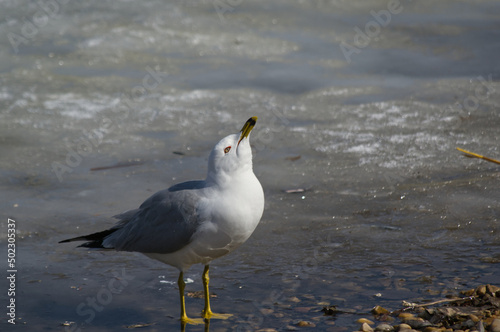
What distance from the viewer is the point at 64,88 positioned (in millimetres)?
9125

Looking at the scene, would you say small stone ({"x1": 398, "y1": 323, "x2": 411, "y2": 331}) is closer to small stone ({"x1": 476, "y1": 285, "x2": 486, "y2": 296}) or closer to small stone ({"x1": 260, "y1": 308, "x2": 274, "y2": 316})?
small stone ({"x1": 476, "y1": 285, "x2": 486, "y2": 296})

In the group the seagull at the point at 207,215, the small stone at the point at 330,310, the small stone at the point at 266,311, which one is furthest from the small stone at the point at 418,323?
the seagull at the point at 207,215

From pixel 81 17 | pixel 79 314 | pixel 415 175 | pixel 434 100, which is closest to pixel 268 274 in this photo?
pixel 79 314

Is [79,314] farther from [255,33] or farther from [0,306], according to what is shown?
[255,33]

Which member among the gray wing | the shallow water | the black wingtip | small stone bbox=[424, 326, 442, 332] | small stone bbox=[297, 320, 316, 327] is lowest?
the shallow water

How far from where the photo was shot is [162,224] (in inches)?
166

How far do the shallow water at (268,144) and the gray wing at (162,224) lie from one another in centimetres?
38

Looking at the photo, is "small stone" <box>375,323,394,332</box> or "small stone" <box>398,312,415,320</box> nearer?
"small stone" <box>375,323,394,332</box>

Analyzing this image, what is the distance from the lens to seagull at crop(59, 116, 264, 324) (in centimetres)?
392

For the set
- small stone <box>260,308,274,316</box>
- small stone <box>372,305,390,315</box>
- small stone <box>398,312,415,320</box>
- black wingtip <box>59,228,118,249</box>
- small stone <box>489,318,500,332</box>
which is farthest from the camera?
black wingtip <box>59,228,118,249</box>

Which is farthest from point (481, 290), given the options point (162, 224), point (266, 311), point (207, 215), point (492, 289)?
point (162, 224)

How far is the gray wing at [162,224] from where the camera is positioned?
4062mm

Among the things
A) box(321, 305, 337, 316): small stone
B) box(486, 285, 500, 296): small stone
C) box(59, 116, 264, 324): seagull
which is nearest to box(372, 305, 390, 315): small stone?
box(321, 305, 337, 316): small stone

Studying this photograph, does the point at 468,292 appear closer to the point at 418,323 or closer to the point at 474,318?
the point at 474,318
